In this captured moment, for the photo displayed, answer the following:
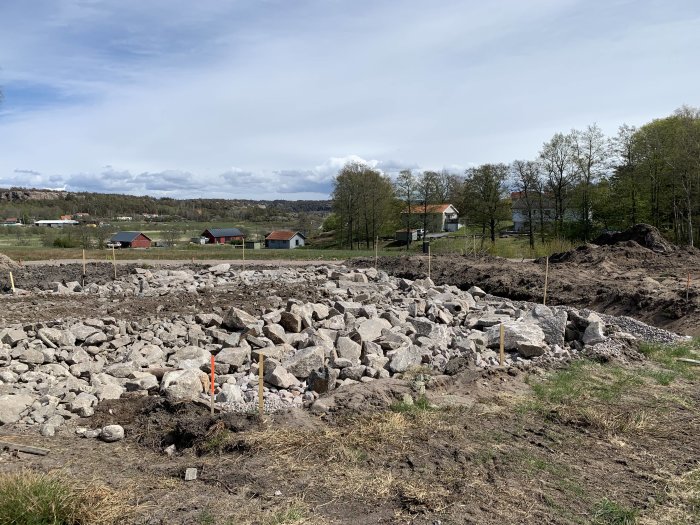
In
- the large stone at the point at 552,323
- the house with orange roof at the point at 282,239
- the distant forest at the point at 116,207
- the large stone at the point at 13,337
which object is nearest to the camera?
the large stone at the point at 13,337

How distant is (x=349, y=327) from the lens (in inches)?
407

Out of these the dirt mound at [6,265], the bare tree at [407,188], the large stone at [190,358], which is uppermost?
the bare tree at [407,188]

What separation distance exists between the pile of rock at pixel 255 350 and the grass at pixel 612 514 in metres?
3.78

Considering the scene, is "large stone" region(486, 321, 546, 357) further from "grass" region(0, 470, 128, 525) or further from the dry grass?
"grass" region(0, 470, 128, 525)

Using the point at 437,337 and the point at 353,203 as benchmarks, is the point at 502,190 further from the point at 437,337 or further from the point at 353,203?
the point at 437,337

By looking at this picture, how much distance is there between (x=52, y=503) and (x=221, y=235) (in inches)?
2411

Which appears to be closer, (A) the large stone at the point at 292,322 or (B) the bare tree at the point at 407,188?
(A) the large stone at the point at 292,322

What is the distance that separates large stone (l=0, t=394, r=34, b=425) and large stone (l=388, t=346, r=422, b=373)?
509 centimetres

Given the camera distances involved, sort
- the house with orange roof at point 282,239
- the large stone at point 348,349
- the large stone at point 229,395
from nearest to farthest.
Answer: the large stone at point 229,395
the large stone at point 348,349
the house with orange roof at point 282,239

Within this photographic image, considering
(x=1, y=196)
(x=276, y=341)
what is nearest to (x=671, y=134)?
(x=276, y=341)

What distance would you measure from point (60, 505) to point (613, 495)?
4.63 meters

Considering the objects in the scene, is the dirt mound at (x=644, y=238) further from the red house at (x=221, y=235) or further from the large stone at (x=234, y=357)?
the red house at (x=221, y=235)

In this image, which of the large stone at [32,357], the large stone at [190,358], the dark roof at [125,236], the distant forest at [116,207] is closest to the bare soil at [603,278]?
the large stone at [190,358]

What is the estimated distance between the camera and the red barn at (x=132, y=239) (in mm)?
51031
